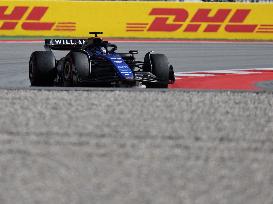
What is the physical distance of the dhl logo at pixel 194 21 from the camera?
80.3ft

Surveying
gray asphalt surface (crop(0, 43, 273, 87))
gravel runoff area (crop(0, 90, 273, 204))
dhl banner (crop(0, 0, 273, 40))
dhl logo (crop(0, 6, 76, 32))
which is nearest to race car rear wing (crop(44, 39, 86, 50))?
gray asphalt surface (crop(0, 43, 273, 87))

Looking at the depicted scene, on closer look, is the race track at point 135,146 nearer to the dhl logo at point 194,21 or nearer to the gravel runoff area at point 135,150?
the gravel runoff area at point 135,150

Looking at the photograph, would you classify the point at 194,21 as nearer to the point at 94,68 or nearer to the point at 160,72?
the point at 160,72

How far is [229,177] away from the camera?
14.5 feet

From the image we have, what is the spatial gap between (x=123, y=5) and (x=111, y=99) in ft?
56.0

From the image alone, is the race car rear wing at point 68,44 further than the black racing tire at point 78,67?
Yes

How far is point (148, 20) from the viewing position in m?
24.6

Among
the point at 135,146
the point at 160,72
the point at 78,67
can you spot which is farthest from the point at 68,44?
the point at 135,146

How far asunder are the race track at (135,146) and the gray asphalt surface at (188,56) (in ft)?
14.7

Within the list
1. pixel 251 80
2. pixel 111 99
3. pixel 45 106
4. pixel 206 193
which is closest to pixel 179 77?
pixel 251 80

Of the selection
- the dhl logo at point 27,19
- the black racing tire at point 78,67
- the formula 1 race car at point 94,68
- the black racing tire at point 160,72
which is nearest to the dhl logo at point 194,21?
the dhl logo at point 27,19

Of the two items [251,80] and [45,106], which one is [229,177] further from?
[251,80]

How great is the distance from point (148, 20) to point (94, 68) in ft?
47.3

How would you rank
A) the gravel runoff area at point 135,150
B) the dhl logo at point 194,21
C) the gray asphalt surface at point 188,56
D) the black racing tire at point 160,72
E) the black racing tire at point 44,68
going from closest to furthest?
the gravel runoff area at point 135,150 < the black racing tire at point 160,72 < the black racing tire at point 44,68 < the gray asphalt surface at point 188,56 < the dhl logo at point 194,21
